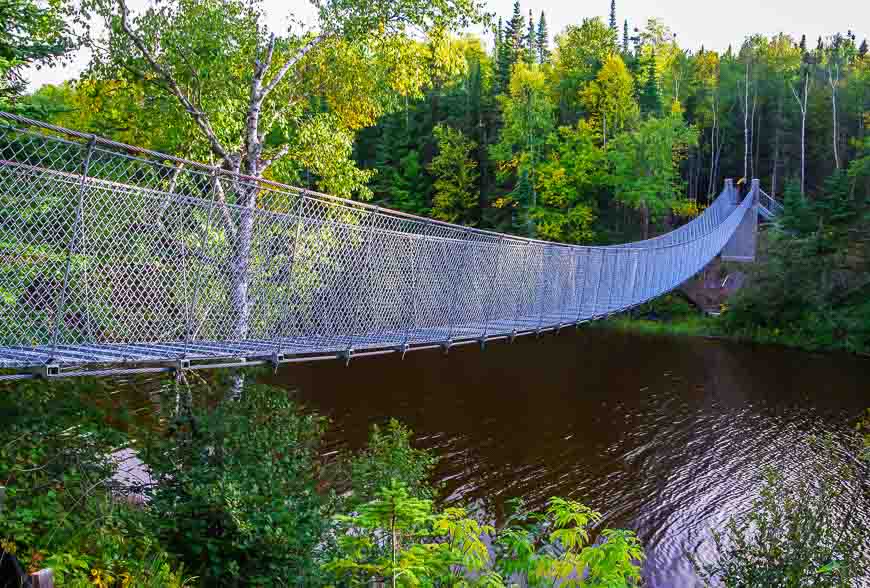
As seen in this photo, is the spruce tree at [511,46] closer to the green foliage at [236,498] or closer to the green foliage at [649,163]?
the green foliage at [649,163]

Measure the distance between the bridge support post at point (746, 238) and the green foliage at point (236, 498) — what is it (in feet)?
55.1

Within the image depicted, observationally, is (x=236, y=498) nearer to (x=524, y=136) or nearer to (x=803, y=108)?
(x=524, y=136)

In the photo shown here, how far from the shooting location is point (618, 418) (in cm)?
1036

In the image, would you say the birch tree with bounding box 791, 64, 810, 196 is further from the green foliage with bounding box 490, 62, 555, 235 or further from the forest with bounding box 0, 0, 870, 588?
the forest with bounding box 0, 0, 870, 588

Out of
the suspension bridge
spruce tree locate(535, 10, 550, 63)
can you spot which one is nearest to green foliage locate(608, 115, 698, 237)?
the suspension bridge

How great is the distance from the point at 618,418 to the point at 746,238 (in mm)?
10810

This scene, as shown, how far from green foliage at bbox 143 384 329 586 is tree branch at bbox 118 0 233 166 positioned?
2098 millimetres

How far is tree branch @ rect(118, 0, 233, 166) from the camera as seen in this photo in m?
5.55

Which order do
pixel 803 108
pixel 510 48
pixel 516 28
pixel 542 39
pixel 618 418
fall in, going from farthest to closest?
1. pixel 542 39
2. pixel 516 28
3. pixel 510 48
4. pixel 803 108
5. pixel 618 418

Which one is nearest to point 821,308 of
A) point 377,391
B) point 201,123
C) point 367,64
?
point 377,391

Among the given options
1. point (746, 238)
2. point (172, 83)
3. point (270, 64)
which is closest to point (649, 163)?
point (746, 238)

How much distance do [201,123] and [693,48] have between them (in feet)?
101

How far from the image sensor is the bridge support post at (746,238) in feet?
62.9

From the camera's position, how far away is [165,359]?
327 centimetres
